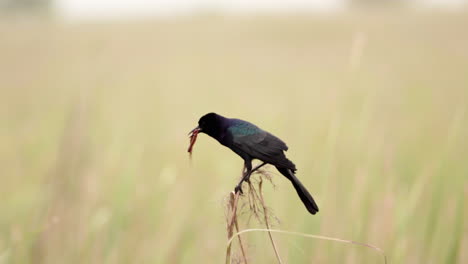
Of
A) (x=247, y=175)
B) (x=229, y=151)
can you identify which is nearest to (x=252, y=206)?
(x=247, y=175)

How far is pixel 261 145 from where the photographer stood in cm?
66

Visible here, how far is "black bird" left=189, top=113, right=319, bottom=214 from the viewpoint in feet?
2.05

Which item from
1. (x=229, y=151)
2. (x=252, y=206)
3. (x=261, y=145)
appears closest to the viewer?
(x=261, y=145)

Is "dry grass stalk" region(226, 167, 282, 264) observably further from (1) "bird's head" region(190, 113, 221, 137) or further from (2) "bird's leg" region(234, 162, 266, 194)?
(1) "bird's head" region(190, 113, 221, 137)

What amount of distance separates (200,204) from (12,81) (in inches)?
186

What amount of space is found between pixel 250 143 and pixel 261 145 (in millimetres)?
17

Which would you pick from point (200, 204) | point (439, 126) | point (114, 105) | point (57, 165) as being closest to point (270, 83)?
point (114, 105)

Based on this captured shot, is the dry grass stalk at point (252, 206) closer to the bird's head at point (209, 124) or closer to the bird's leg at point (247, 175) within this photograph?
the bird's leg at point (247, 175)

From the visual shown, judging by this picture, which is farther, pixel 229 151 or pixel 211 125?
pixel 229 151

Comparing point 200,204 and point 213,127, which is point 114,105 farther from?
point 213,127

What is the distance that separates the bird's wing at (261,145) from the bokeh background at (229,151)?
3.6 inches

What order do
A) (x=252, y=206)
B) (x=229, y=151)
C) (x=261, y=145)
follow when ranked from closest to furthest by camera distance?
(x=261, y=145)
(x=252, y=206)
(x=229, y=151)

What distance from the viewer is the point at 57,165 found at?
1.59 metres

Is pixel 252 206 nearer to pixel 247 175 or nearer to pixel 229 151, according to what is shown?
pixel 247 175
